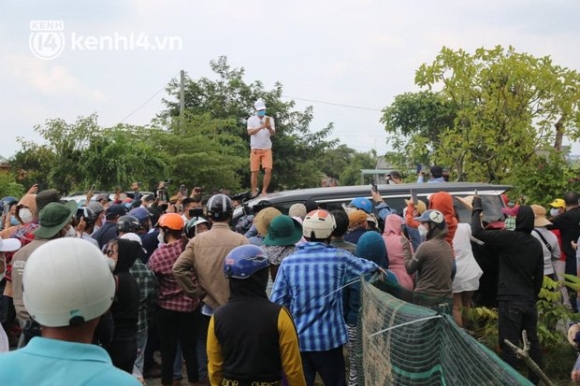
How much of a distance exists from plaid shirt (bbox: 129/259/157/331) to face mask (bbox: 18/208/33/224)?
8.10 feet

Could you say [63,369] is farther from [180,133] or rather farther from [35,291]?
[180,133]

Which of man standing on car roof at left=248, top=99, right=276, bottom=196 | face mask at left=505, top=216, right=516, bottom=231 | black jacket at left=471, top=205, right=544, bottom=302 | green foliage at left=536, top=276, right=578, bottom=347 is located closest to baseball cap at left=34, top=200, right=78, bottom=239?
black jacket at left=471, top=205, right=544, bottom=302

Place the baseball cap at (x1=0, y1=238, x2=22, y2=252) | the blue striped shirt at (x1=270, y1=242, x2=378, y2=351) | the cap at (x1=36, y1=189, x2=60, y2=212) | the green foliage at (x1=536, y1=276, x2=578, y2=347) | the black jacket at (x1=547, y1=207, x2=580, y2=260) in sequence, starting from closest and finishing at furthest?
1. the blue striped shirt at (x1=270, y1=242, x2=378, y2=351)
2. the baseball cap at (x1=0, y1=238, x2=22, y2=252)
3. the cap at (x1=36, y1=189, x2=60, y2=212)
4. the green foliage at (x1=536, y1=276, x2=578, y2=347)
5. the black jacket at (x1=547, y1=207, x2=580, y2=260)

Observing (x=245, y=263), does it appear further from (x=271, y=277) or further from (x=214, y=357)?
(x=271, y=277)

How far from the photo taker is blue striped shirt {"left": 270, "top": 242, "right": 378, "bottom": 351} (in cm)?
520

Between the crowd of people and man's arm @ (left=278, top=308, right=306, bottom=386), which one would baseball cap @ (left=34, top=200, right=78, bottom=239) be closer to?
the crowd of people

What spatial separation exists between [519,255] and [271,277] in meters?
2.42

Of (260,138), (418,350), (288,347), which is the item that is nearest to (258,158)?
(260,138)

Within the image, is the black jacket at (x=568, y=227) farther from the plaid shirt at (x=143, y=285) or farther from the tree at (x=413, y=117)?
the tree at (x=413, y=117)

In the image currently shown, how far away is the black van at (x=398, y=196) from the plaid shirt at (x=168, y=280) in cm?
240

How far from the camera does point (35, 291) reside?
2105 millimetres

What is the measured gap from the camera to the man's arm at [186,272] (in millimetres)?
6445

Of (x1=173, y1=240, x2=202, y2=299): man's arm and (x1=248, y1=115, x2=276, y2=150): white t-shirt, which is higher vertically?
(x1=248, y1=115, x2=276, y2=150): white t-shirt

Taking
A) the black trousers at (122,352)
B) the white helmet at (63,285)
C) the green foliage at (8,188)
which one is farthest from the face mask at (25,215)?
the green foliage at (8,188)
